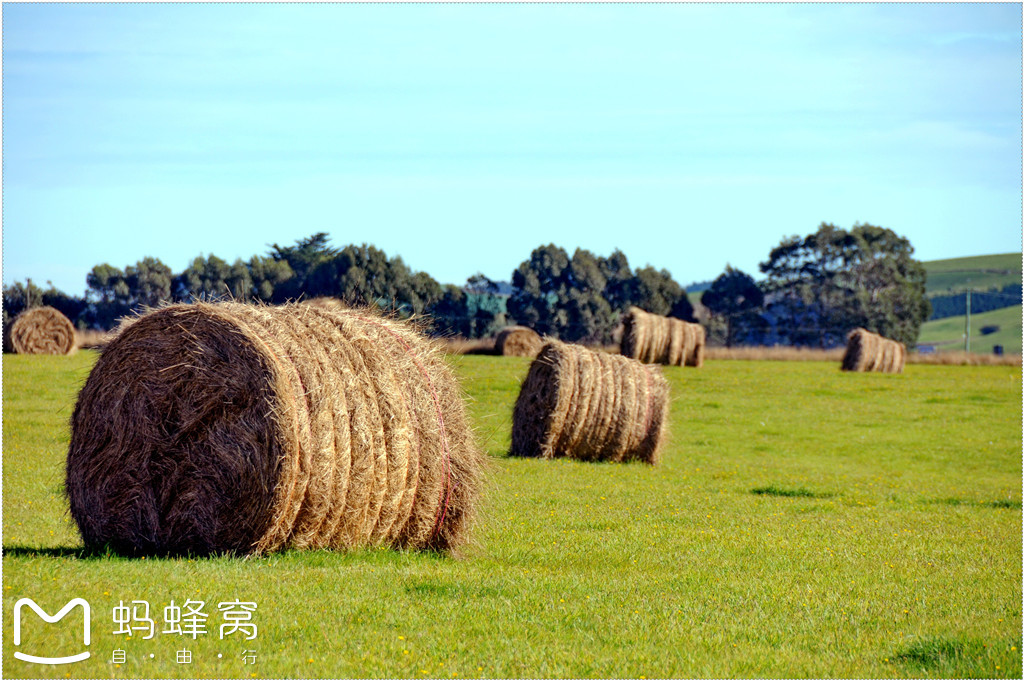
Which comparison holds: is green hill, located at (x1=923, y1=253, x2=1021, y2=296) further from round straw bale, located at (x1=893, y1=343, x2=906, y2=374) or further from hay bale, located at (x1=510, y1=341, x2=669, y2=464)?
hay bale, located at (x1=510, y1=341, x2=669, y2=464)

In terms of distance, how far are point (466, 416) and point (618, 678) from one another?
4.51m

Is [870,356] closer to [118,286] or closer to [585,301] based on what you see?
[585,301]

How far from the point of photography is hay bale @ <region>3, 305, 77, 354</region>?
123 ft

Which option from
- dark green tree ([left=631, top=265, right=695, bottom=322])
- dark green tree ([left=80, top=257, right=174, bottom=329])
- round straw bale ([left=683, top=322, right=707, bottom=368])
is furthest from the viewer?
dark green tree ([left=631, top=265, right=695, bottom=322])

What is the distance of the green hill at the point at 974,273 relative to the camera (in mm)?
124125

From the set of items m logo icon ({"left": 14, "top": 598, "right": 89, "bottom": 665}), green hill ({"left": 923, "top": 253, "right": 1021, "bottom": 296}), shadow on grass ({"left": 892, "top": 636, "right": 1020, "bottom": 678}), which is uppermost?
green hill ({"left": 923, "top": 253, "right": 1021, "bottom": 296})

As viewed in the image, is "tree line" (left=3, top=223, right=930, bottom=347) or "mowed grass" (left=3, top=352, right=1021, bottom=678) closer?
"mowed grass" (left=3, top=352, right=1021, bottom=678)

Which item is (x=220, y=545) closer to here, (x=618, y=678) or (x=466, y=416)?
(x=466, y=416)

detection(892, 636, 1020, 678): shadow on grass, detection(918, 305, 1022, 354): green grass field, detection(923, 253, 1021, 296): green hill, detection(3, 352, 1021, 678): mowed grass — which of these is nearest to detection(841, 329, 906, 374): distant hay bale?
detection(3, 352, 1021, 678): mowed grass

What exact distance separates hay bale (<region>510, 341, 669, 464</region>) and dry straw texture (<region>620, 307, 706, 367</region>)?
21.2 meters

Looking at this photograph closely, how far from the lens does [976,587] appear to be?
9.68 metres

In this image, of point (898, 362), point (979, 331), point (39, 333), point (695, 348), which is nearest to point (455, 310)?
point (695, 348)

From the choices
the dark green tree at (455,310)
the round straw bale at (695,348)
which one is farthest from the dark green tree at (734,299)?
the round straw bale at (695,348)

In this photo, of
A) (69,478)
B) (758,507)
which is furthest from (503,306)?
(69,478)
